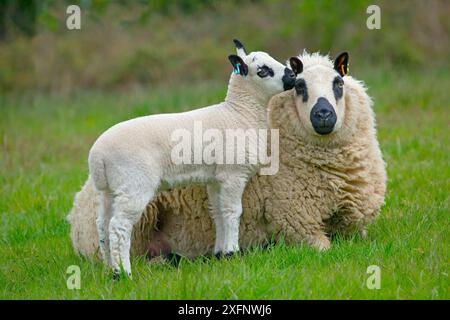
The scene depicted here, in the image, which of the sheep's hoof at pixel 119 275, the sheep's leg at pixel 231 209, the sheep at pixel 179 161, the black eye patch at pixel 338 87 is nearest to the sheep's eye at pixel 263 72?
the sheep at pixel 179 161

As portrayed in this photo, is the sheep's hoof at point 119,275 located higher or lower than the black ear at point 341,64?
lower

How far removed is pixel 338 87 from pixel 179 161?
4.84 feet

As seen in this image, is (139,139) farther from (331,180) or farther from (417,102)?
(417,102)

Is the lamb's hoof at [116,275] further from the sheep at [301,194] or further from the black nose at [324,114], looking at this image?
the black nose at [324,114]

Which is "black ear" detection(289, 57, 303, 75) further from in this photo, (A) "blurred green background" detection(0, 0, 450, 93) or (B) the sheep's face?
(A) "blurred green background" detection(0, 0, 450, 93)

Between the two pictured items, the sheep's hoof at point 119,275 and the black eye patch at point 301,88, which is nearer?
the sheep's hoof at point 119,275

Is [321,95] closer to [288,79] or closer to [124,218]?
[288,79]

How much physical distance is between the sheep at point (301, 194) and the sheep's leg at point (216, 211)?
0.37m

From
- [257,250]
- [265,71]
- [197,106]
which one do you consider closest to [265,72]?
[265,71]

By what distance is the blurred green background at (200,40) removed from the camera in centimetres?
1619

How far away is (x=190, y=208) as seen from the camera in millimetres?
5938

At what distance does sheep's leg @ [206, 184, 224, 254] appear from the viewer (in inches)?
214

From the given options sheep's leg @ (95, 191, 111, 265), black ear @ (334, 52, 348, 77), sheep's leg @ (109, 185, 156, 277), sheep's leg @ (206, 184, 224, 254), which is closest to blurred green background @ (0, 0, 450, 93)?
black ear @ (334, 52, 348, 77)
